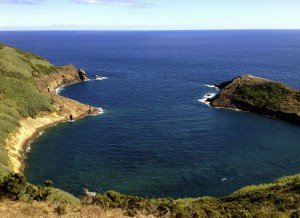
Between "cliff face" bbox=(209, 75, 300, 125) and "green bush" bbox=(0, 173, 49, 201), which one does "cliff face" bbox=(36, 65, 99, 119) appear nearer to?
"cliff face" bbox=(209, 75, 300, 125)

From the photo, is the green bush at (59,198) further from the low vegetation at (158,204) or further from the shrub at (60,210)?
the shrub at (60,210)

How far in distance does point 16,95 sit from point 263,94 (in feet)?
231

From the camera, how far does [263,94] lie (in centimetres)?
11781

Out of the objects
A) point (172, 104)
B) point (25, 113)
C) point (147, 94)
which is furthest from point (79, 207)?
point (147, 94)

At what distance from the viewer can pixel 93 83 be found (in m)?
150

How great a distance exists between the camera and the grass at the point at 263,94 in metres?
111

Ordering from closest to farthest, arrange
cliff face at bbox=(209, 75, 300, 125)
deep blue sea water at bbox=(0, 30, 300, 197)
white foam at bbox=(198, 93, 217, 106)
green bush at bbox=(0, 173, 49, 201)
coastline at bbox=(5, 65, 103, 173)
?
green bush at bbox=(0, 173, 49, 201) < deep blue sea water at bbox=(0, 30, 300, 197) < coastline at bbox=(5, 65, 103, 173) < cliff face at bbox=(209, 75, 300, 125) < white foam at bbox=(198, 93, 217, 106)

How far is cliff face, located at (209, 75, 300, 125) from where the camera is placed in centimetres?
10562

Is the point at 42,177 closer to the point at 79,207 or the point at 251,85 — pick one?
the point at 79,207

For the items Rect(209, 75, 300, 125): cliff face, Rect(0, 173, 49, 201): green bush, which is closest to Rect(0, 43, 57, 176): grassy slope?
Rect(0, 173, 49, 201): green bush

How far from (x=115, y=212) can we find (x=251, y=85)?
10184 centimetres

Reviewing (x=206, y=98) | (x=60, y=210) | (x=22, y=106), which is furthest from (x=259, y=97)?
(x=60, y=210)

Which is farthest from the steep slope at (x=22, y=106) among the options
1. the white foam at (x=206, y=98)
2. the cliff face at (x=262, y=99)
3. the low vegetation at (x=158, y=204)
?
the cliff face at (x=262, y=99)

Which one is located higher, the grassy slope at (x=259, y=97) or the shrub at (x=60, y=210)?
the shrub at (x=60, y=210)
